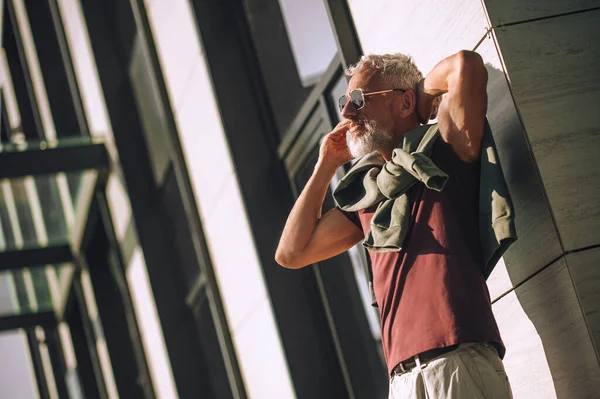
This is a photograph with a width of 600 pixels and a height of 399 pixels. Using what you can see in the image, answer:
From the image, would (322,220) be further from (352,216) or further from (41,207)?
(41,207)

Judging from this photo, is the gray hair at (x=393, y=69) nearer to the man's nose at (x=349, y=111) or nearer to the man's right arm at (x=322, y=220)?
the man's nose at (x=349, y=111)

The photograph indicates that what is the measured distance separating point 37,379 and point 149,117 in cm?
849

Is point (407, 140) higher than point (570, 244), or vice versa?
point (407, 140)

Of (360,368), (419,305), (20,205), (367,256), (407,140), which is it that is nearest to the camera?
(419,305)

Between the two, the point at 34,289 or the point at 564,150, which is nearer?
the point at 564,150

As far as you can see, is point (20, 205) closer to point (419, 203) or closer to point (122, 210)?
point (122, 210)

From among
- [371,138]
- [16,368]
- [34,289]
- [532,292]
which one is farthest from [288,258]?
[16,368]

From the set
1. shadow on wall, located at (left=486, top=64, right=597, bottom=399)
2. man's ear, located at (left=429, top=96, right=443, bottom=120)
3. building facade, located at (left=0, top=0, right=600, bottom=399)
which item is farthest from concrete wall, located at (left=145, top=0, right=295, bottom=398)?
man's ear, located at (left=429, top=96, right=443, bottom=120)

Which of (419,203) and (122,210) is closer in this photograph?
(419,203)

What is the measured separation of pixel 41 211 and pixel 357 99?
8.83 metres

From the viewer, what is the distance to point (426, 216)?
3041 mm

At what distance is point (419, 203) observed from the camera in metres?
3.08

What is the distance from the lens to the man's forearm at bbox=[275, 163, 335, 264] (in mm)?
3533

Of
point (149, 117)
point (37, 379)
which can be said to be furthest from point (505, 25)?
point (37, 379)
